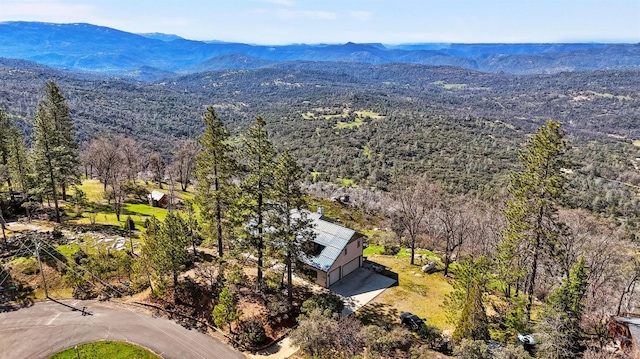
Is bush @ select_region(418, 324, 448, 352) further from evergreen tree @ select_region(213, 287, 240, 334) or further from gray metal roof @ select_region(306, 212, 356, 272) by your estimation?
evergreen tree @ select_region(213, 287, 240, 334)

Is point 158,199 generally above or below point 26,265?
below

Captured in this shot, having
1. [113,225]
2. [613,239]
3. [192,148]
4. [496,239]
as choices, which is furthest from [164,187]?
[613,239]

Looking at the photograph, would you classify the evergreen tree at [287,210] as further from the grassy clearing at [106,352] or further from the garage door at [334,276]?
the grassy clearing at [106,352]

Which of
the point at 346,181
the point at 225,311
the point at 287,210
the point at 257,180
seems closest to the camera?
the point at 225,311

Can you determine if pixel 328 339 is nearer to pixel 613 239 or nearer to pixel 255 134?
pixel 255 134

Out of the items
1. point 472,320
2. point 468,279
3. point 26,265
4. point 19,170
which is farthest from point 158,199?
point 472,320

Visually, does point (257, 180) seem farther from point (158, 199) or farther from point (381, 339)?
point (158, 199)
